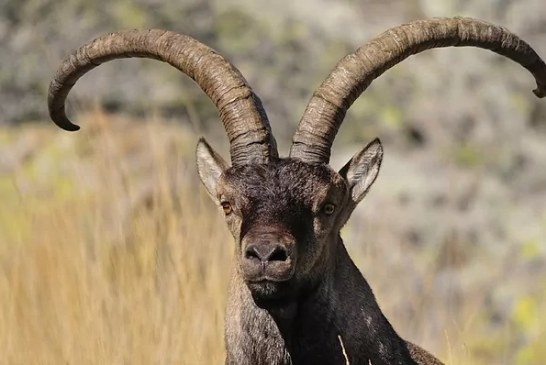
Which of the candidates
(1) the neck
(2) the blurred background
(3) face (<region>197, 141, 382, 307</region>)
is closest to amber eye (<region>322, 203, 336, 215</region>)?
(3) face (<region>197, 141, 382, 307</region>)

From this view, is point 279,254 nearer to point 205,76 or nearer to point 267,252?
point 267,252

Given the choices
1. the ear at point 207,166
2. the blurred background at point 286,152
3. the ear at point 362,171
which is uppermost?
the blurred background at point 286,152

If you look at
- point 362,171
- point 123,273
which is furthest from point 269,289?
point 123,273

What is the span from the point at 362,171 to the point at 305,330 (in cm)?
96

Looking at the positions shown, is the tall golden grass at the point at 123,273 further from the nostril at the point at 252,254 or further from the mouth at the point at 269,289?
the nostril at the point at 252,254

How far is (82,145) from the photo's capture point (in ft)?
43.7

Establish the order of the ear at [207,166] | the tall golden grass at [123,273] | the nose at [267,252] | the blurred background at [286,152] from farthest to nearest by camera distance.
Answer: the blurred background at [286,152] → the tall golden grass at [123,273] → the ear at [207,166] → the nose at [267,252]

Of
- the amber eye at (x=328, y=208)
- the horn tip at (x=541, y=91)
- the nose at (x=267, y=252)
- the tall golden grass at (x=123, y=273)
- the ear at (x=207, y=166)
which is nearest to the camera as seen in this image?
the nose at (x=267, y=252)

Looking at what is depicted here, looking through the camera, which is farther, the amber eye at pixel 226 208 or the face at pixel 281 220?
the amber eye at pixel 226 208

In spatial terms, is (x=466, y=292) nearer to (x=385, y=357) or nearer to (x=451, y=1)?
(x=451, y=1)

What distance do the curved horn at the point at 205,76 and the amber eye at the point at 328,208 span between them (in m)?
0.40

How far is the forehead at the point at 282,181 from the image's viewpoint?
5773 mm

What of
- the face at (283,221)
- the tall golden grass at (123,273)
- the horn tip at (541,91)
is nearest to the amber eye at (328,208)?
the face at (283,221)

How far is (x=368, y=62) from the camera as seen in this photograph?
251 inches
